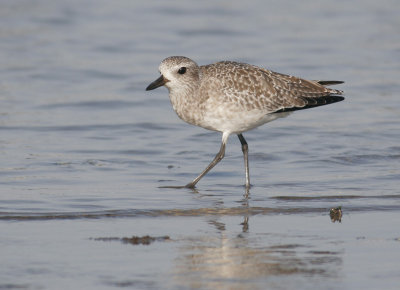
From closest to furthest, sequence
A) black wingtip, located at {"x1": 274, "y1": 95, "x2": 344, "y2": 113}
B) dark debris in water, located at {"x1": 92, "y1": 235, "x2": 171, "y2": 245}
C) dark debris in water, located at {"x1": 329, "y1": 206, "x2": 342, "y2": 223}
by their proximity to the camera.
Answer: dark debris in water, located at {"x1": 92, "y1": 235, "x2": 171, "y2": 245}, dark debris in water, located at {"x1": 329, "y1": 206, "x2": 342, "y2": 223}, black wingtip, located at {"x1": 274, "y1": 95, "x2": 344, "y2": 113}

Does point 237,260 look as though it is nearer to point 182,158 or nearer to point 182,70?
point 182,70

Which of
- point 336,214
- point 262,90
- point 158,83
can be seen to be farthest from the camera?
point 262,90

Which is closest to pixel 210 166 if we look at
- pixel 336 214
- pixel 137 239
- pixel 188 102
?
pixel 188 102

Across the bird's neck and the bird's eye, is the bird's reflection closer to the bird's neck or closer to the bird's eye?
the bird's neck

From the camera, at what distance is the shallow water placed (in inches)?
300

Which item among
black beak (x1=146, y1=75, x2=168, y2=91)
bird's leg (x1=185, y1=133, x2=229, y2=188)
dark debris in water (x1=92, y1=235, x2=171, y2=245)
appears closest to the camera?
dark debris in water (x1=92, y1=235, x2=171, y2=245)

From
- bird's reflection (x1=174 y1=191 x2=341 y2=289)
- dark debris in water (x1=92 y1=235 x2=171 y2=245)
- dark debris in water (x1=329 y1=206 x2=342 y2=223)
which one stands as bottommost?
bird's reflection (x1=174 y1=191 x2=341 y2=289)

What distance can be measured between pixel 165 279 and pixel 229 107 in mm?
4077

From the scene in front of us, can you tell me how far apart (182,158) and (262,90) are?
1.85 m

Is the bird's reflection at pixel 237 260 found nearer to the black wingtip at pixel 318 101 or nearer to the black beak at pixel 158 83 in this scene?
the black beak at pixel 158 83

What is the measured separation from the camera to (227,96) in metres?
10.9

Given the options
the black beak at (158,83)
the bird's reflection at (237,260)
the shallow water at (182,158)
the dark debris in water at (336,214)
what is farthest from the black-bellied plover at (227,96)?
the bird's reflection at (237,260)

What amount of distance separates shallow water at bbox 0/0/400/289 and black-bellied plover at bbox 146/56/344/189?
2.49 feet

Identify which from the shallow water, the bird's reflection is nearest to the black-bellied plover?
the shallow water
